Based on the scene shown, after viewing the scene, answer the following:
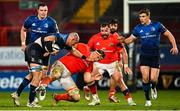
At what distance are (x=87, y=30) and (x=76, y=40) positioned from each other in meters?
11.0

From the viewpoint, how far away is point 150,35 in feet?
55.3

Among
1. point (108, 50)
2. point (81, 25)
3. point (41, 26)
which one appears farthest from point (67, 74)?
point (81, 25)

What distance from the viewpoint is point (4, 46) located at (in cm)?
2564

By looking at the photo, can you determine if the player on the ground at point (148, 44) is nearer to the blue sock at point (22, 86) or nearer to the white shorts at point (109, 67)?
the white shorts at point (109, 67)

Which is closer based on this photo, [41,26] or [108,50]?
[41,26]

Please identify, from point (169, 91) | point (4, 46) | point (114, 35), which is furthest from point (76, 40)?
point (4, 46)

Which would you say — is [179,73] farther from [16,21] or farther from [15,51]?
[16,21]

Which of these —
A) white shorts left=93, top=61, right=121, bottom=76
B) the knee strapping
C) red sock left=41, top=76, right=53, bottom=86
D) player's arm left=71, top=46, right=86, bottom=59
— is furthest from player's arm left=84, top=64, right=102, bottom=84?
the knee strapping

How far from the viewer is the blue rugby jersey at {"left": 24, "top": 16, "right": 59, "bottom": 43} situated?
56.5 ft

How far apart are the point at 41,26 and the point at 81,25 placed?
34.8 feet

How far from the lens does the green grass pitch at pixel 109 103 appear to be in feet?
52.0

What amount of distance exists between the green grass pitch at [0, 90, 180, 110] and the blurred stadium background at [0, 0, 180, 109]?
755 millimetres

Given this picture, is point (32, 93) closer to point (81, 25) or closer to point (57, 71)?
point (57, 71)

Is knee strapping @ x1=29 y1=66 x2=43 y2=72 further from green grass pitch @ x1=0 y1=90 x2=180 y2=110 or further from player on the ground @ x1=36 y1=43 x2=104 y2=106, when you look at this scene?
green grass pitch @ x1=0 y1=90 x2=180 y2=110
